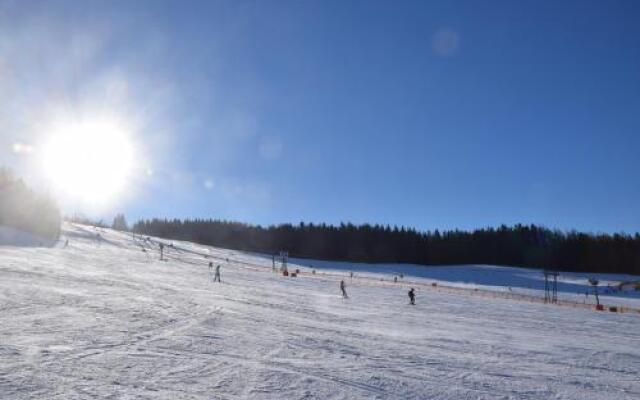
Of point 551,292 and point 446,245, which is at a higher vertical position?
point 446,245

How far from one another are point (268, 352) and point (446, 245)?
113 metres

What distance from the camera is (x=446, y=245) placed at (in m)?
120

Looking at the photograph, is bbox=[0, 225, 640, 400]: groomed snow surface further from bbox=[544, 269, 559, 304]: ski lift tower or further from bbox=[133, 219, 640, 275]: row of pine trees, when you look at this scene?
bbox=[133, 219, 640, 275]: row of pine trees

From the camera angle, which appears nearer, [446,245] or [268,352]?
[268,352]

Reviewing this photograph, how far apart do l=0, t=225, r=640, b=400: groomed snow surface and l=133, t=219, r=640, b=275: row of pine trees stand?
3644 inches

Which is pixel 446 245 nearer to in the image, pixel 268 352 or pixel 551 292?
pixel 551 292

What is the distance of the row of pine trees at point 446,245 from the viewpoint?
347ft

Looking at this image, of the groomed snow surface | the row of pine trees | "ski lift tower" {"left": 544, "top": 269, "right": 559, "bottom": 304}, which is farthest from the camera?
the row of pine trees

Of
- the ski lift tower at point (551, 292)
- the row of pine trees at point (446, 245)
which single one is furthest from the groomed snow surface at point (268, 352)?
the row of pine trees at point (446, 245)

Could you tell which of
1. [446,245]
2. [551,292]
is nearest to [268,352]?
[551,292]

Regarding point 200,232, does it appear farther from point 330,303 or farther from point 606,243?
point 330,303

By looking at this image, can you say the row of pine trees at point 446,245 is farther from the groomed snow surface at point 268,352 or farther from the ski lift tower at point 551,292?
the groomed snow surface at point 268,352

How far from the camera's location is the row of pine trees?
106 m

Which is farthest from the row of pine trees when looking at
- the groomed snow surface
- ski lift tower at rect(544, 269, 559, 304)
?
the groomed snow surface
